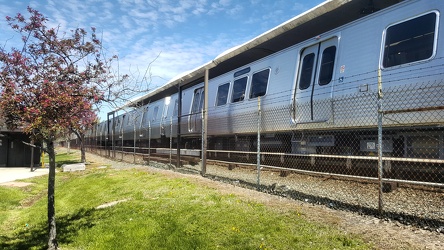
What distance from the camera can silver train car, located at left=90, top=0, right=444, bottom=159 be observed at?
223 inches

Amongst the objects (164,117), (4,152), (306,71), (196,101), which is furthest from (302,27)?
(4,152)

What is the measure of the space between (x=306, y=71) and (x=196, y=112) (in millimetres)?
6267

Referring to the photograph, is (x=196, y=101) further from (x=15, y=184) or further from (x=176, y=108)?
(x=15, y=184)

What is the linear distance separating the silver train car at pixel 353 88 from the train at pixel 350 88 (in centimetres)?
2

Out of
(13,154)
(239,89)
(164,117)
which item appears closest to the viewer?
(239,89)

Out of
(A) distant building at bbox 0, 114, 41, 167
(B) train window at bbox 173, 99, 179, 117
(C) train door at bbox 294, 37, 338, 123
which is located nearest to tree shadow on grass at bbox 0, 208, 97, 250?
(C) train door at bbox 294, 37, 338, 123

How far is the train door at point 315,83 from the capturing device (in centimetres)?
750

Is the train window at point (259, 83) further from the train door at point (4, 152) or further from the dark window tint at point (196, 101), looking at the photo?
the train door at point (4, 152)

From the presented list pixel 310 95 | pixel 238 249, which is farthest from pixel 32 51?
pixel 310 95

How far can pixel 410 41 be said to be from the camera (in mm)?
5977

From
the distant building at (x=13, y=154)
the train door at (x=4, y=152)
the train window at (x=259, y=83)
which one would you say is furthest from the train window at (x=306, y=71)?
the train door at (x=4, y=152)

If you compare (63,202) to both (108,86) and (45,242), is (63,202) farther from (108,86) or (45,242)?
(108,86)

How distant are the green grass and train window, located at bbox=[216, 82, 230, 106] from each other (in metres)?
3.74

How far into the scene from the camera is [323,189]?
7020 millimetres
